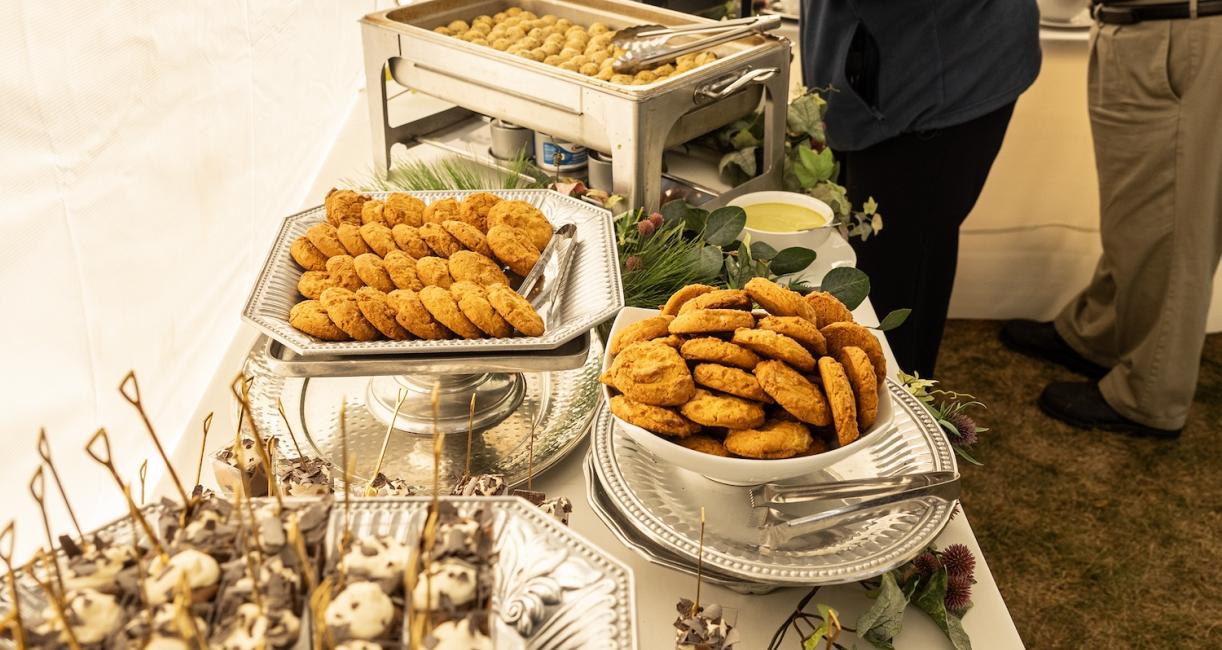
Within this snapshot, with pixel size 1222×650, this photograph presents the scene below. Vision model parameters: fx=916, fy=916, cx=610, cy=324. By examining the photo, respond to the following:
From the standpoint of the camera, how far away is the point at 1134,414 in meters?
2.30

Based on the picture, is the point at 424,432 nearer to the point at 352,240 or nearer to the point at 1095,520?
the point at 352,240

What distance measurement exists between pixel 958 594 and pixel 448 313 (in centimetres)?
50

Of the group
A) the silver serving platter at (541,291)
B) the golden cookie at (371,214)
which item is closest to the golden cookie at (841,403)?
the silver serving platter at (541,291)

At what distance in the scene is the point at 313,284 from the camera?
905mm

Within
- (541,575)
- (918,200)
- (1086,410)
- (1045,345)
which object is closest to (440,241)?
(541,575)

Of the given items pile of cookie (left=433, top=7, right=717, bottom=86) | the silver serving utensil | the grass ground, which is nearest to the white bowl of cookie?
the silver serving utensil

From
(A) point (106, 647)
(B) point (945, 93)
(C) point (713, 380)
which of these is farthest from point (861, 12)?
(A) point (106, 647)

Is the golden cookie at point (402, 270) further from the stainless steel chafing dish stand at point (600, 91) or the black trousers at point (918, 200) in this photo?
the black trousers at point (918, 200)

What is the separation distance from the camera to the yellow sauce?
128cm

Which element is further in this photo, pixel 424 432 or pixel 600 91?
pixel 600 91

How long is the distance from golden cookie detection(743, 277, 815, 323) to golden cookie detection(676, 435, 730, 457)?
14 centimetres

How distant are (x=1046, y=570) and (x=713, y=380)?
1549mm

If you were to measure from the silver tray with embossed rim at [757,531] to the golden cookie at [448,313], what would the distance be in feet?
0.48

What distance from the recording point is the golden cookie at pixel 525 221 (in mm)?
1027
